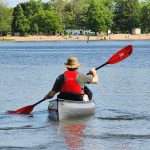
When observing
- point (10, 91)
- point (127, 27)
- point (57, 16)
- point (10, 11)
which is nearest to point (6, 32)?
point (10, 11)

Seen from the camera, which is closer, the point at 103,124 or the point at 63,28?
the point at 103,124

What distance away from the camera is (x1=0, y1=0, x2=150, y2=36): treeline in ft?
506

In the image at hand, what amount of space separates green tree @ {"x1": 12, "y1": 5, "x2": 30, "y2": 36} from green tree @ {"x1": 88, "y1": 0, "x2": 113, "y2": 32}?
1707cm

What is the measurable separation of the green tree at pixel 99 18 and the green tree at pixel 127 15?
2.80 meters

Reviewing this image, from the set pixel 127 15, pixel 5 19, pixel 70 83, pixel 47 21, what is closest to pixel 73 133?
pixel 70 83

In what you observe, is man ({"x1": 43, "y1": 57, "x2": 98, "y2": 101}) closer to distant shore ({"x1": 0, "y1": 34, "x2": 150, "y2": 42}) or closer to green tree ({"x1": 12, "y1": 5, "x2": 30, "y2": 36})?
green tree ({"x1": 12, "y1": 5, "x2": 30, "y2": 36})

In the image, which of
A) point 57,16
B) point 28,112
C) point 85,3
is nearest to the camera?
point 28,112

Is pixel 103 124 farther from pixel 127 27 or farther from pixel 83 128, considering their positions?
pixel 127 27

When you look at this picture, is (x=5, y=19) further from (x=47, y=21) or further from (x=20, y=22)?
(x=47, y=21)

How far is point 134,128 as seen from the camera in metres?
18.8

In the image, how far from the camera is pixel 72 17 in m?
169

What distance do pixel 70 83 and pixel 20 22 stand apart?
132741 millimetres

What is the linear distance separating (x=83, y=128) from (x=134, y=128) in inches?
59.8

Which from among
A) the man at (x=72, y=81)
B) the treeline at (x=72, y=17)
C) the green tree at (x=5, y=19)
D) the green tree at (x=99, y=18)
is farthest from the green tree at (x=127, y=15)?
the man at (x=72, y=81)
